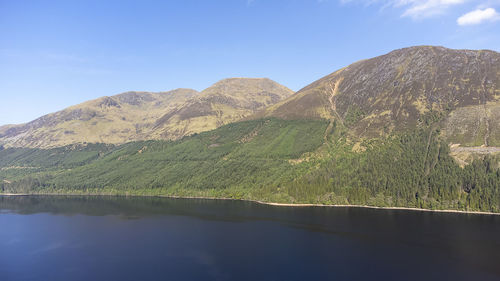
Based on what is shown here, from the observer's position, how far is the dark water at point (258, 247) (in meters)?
100

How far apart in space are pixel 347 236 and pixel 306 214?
4687cm

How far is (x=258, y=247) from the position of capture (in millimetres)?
123625

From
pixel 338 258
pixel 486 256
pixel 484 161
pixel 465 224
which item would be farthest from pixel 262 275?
pixel 484 161

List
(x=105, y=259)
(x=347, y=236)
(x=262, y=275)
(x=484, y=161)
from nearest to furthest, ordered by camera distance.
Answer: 1. (x=262, y=275)
2. (x=105, y=259)
3. (x=347, y=236)
4. (x=484, y=161)

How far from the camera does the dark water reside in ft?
328

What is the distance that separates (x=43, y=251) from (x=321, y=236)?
10943cm

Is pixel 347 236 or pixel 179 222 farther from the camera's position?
pixel 179 222

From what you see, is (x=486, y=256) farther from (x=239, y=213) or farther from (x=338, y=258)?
(x=239, y=213)

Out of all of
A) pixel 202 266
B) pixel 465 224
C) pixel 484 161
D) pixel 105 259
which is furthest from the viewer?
pixel 484 161

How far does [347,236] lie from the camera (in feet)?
440

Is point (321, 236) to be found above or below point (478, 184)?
below

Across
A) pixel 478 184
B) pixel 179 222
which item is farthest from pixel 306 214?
pixel 478 184

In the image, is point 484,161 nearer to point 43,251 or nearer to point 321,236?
point 321,236

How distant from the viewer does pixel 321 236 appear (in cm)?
13525
